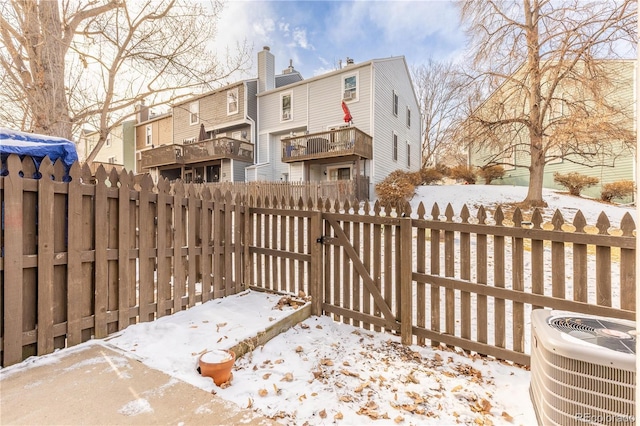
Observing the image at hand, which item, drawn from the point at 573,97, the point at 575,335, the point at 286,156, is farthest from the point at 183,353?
the point at 573,97

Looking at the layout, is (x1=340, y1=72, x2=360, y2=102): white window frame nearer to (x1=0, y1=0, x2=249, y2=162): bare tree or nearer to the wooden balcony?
the wooden balcony

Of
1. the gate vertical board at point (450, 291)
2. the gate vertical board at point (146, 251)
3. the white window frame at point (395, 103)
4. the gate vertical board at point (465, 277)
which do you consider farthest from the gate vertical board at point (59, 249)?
the white window frame at point (395, 103)

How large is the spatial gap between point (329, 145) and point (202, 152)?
9.56 meters

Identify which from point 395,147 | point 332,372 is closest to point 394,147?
point 395,147

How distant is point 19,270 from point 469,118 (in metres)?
14.4

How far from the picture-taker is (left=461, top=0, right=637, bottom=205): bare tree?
1041 cm

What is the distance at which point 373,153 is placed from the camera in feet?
52.2

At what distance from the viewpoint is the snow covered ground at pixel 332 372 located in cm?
211

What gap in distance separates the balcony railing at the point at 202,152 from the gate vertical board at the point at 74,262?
16.7m

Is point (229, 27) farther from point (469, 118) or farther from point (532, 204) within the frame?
point (532, 204)

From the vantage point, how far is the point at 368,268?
3.59 meters

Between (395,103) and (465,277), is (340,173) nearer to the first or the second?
(395,103)

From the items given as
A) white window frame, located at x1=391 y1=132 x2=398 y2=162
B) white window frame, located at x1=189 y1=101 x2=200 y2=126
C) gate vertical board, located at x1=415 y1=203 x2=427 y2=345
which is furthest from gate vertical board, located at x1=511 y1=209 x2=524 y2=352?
white window frame, located at x1=189 y1=101 x2=200 y2=126

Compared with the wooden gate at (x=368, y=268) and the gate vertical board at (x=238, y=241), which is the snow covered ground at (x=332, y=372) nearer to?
the wooden gate at (x=368, y=268)
